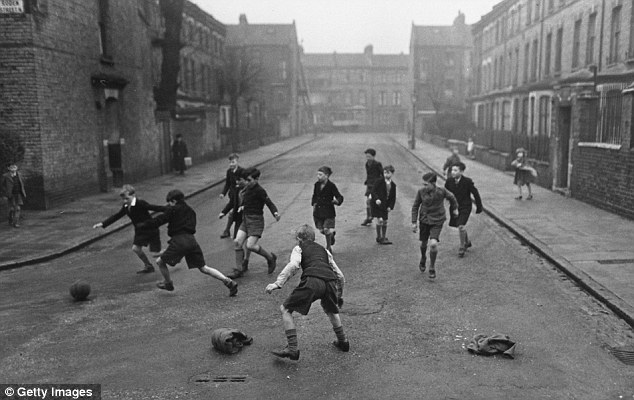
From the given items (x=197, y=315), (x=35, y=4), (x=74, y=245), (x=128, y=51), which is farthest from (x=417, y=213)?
(x=128, y=51)

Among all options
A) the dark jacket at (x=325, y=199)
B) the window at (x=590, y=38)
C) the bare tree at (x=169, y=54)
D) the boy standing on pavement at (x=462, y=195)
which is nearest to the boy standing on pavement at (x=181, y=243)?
the dark jacket at (x=325, y=199)

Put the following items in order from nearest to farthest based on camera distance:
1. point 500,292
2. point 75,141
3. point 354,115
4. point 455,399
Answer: point 455,399
point 500,292
point 75,141
point 354,115

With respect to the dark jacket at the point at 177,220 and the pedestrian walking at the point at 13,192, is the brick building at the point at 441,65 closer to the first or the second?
the pedestrian walking at the point at 13,192

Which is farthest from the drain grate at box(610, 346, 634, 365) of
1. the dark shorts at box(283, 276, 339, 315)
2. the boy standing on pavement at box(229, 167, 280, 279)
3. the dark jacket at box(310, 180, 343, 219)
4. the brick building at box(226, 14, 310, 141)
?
the brick building at box(226, 14, 310, 141)

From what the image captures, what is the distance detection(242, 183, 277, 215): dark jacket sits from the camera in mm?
9812

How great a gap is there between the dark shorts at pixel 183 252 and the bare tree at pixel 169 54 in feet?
63.6

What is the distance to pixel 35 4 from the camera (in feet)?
53.2

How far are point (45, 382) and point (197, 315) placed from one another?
233cm

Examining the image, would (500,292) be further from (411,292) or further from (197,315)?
(197,315)

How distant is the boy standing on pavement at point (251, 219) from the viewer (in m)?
9.75

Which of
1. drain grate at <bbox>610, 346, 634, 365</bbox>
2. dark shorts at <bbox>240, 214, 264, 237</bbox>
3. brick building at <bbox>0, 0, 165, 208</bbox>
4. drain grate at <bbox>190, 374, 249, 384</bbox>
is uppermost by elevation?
brick building at <bbox>0, 0, 165, 208</bbox>

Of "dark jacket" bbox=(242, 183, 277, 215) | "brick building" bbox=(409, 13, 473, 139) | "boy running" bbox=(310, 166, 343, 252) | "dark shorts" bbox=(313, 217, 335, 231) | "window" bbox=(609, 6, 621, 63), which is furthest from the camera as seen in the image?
"brick building" bbox=(409, 13, 473, 139)

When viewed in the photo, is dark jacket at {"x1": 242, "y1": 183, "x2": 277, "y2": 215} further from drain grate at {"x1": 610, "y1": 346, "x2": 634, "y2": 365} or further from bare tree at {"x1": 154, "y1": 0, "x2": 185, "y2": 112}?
bare tree at {"x1": 154, "y1": 0, "x2": 185, "y2": 112}

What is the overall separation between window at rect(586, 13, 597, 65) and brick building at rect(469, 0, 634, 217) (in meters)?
0.04
